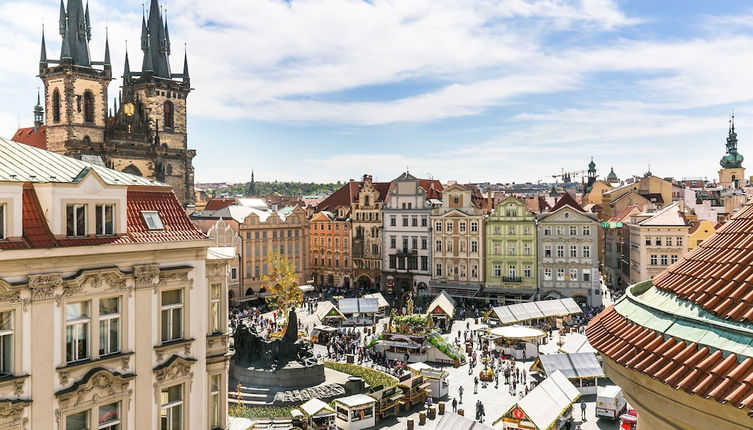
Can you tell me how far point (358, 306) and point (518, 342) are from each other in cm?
1787

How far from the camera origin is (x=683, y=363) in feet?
16.4

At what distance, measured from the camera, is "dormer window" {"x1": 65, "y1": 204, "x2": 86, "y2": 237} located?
15844 mm

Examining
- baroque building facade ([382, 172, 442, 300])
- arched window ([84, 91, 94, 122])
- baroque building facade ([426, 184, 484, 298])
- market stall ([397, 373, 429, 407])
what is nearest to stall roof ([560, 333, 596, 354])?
market stall ([397, 373, 429, 407])

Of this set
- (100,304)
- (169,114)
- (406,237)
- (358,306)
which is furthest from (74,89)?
(100,304)

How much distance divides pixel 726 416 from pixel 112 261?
15.5m

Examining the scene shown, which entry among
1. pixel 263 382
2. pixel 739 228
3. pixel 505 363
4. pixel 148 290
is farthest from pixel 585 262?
pixel 739 228

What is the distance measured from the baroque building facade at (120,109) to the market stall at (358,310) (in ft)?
120

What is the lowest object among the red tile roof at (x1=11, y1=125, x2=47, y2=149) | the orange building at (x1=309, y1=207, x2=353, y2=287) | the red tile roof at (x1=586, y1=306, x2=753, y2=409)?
the orange building at (x1=309, y1=207, x2=353, y2=287)

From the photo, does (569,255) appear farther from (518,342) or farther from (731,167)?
(731,167)

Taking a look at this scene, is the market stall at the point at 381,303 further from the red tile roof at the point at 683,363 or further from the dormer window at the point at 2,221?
the red tile roof at the point at 683,363

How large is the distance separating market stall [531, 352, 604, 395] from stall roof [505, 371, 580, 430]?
511 centimetres

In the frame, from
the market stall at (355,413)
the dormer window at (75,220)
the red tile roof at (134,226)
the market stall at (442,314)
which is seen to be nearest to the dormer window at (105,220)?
the red tile roof at (134,226)

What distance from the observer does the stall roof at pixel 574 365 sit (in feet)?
124

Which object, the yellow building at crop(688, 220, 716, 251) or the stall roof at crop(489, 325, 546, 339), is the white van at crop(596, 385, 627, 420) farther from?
the yellow building at crop(688, 220, 716, 251)
